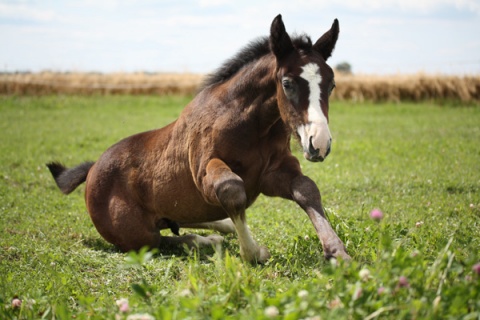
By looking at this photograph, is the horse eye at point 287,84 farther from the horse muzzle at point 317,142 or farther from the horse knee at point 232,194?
the horse knee at point 232,194

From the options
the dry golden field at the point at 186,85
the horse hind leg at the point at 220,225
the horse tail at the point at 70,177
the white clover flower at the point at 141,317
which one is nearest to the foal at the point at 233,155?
the horse hind leg at the point at 220,225

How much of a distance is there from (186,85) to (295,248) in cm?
2373

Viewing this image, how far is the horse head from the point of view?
4.51 m

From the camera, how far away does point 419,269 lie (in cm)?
344

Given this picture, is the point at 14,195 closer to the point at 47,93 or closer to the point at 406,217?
the point at 406,217

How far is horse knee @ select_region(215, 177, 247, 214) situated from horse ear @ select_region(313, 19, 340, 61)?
4.59 feet

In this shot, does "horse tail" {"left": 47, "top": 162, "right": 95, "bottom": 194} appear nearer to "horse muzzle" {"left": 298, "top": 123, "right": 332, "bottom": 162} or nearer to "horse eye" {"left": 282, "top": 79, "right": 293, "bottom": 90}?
"horse eye" {"left": 282, "top": 79, "right": 293, "bottom": 90}

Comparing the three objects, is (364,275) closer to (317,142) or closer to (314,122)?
(317,142)

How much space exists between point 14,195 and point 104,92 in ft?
66.4

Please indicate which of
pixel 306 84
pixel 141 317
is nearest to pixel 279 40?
pixel 306 84

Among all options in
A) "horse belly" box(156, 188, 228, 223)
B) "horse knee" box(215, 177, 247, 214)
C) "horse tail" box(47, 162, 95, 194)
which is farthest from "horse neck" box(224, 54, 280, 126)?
"horse tail" box(47, 162, 95, 194)

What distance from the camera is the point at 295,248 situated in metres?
5.23

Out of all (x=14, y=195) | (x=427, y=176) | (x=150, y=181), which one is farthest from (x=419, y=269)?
(x=14, y=195)

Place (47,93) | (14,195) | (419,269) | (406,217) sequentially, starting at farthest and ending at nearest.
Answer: (47,93), (14,195), (406,217), (419,269)
